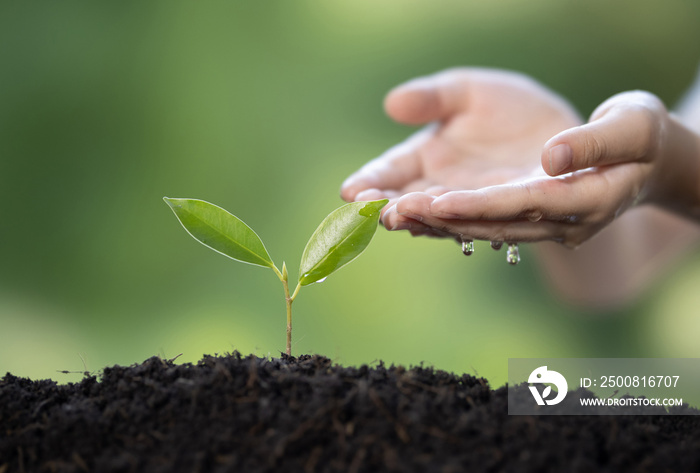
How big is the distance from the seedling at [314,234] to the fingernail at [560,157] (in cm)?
28

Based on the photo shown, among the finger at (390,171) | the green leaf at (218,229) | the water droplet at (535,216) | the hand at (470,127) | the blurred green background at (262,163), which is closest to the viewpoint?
the green leaf at (218,229)

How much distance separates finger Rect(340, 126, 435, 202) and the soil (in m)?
0.50

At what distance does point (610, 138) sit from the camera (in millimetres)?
814

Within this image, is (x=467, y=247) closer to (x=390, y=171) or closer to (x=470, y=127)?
(x=390, y=171)

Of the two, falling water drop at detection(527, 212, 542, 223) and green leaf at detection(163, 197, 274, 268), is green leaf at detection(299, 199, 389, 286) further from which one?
falling water drop at detection(527, 212, 542, 223)

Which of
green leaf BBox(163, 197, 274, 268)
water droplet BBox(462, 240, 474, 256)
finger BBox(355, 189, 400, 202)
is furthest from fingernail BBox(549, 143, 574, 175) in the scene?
green leaf BBox(163, 197, 274, 268)

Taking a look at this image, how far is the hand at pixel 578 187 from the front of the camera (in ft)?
2.55

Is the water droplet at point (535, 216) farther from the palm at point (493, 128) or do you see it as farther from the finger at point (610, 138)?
the palm at point (493, 128)

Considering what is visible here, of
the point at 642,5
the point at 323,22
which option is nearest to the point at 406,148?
the point at 323,22

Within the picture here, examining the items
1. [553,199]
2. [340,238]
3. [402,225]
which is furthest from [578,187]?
[340,238]

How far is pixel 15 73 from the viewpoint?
8.26 feet

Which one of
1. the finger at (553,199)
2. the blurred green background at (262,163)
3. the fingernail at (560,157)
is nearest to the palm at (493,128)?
the finger at (553,199)

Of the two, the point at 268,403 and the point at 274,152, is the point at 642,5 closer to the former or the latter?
the point at 274,152

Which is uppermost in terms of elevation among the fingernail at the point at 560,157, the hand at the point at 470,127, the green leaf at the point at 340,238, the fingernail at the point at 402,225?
the hand at the point at 470,127
